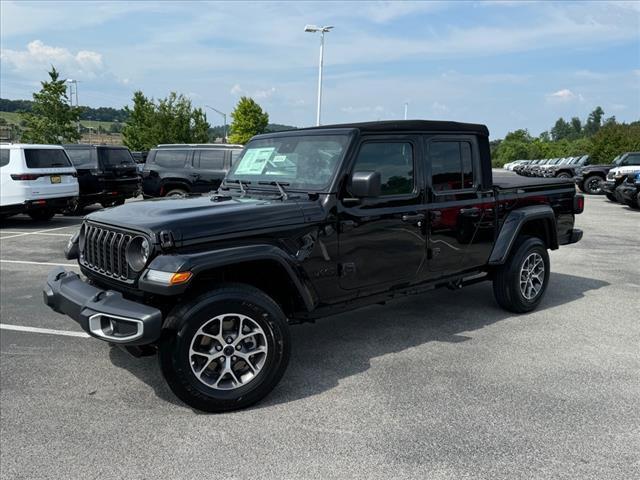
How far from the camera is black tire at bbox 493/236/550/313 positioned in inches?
211

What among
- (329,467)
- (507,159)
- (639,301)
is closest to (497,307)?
(639,301)

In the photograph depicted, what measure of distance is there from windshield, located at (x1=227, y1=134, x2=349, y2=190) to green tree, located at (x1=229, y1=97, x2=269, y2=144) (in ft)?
165

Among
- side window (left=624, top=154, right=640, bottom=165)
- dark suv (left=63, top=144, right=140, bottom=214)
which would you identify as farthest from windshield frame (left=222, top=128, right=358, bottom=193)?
side window (left=624, top=154, right=640, bottom=165)

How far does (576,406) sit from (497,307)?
2.33m

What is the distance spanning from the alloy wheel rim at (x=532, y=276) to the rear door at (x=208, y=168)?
923 cm

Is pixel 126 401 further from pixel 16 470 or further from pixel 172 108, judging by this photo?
pixel 172 108

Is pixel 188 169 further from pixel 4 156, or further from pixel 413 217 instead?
pixel 413 217

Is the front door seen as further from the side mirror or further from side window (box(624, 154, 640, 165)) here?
side window (box(624, 154, 640, 165))

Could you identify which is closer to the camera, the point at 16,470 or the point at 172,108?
the point at 16,470

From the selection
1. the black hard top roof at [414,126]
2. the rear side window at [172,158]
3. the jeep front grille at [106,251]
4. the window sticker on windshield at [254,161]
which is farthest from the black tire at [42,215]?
the black hard top roof at [414,126]

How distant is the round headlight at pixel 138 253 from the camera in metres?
3.39

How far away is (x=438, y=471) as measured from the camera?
9.20 feet

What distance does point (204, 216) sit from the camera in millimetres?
3508

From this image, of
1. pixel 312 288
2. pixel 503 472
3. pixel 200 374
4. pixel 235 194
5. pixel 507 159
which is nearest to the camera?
pixel 503 472
